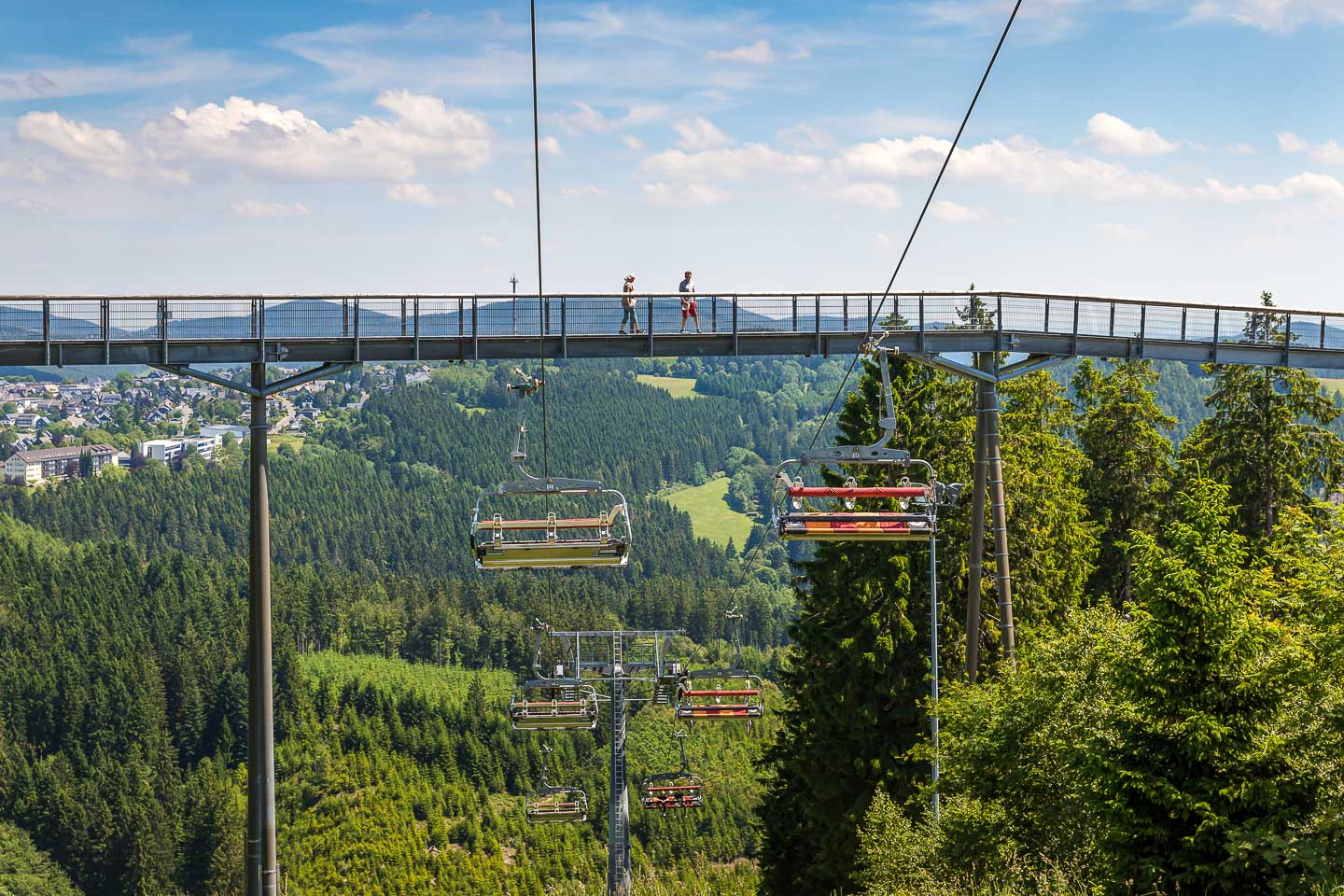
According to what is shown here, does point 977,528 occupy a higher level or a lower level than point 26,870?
higher

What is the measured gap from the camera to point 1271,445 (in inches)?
2029

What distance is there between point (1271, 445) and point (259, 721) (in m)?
38.9

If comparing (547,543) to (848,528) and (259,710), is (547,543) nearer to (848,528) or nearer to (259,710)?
(848,528)

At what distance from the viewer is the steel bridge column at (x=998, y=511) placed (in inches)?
1160

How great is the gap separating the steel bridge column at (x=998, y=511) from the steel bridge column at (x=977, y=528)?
0.45 ft

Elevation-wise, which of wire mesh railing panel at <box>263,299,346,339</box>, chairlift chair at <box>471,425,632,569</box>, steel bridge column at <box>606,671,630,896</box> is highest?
wire mesh railing panel at <box>263,299,346,339</box>

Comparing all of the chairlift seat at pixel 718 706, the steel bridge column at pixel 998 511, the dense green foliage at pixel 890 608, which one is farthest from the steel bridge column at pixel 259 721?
the dense green foliage at pixel 890 608

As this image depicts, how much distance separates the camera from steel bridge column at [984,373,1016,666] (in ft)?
96.6

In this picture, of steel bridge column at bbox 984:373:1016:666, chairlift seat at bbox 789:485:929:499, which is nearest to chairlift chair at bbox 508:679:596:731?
steel bridge column at bbox 984:373:1016:666

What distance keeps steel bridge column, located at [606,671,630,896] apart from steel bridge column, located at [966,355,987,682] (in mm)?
11575

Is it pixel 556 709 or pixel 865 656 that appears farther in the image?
pixel 865 656

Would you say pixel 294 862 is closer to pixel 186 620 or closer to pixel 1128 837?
pixel 186 620

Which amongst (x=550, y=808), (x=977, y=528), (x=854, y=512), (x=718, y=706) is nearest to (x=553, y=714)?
(x=718, y=706)

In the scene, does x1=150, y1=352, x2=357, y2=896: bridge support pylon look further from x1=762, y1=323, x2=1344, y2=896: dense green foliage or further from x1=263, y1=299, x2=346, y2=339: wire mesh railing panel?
x1=762, y1=323, x2=1344, y2=896: dense green foliage
